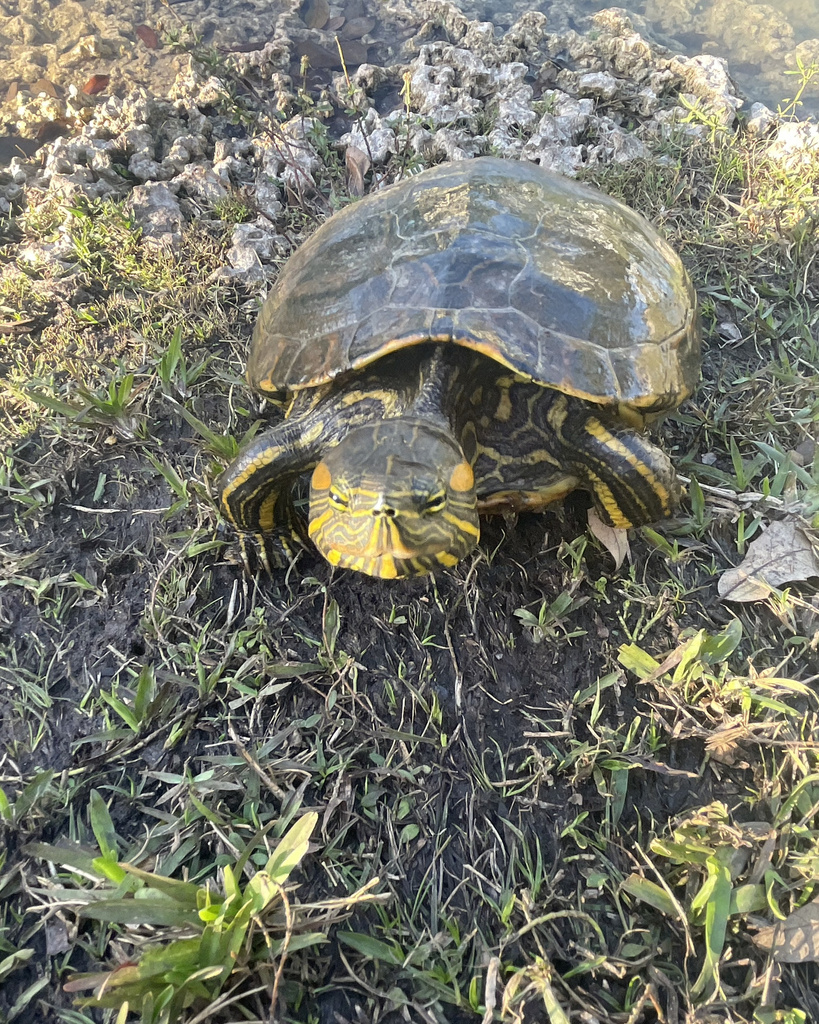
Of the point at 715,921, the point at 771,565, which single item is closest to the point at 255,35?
the point at 771,565

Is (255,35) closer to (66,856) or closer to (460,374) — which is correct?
(460,374)

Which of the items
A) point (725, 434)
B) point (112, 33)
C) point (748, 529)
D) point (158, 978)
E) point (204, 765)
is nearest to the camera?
point (158, 978)

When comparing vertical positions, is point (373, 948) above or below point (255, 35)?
below

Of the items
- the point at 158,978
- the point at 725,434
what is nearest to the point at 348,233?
the point at 725,434

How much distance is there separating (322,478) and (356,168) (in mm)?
3018

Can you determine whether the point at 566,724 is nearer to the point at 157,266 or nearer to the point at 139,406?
the point at 139,406

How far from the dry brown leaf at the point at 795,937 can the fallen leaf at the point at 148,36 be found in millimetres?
6577

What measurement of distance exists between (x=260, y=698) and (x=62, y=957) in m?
0.85

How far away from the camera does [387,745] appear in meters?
2.15

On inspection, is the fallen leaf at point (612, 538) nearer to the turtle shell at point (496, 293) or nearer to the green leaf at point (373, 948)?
the turtle shell at point (496, 293)

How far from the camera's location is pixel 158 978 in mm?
1556

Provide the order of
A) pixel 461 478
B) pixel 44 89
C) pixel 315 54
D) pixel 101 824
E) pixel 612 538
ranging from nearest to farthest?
1. pixel 101 824
2. pixel 461 478
3. pixel 612 538
4. pixel 44 89
5. pixel 315 54

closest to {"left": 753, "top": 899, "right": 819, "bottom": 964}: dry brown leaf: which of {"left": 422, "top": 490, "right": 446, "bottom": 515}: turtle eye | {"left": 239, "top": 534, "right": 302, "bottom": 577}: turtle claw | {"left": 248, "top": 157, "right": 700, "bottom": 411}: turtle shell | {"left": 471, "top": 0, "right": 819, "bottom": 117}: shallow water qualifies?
{"left": 422, "top": 490, "right": 446, "bottom": 515}: turtle eye

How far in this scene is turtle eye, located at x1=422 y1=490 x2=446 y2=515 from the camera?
2018 mm
